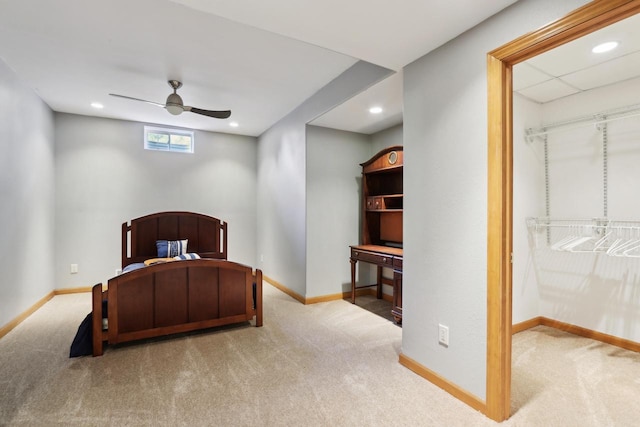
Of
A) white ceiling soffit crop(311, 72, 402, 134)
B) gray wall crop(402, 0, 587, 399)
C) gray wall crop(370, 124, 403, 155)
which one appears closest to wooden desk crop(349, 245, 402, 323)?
gray wall crop(402, 0, 587, 399)

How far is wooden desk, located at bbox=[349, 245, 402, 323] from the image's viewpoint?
10.6ft

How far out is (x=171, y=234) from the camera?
14.1 feet

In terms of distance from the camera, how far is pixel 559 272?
10.3 ft

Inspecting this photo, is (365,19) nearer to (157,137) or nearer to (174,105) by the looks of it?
(174,105)

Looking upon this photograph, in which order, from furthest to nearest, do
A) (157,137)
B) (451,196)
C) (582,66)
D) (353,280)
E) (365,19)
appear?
(157,137)
(353,280)
(582,66)
(451,196)
(365,19)

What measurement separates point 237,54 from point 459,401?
3.17 metres

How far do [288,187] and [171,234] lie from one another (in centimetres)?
175

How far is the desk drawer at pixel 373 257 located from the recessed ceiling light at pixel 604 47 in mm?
2301

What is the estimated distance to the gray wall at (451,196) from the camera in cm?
185

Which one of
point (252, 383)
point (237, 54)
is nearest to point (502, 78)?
point (237, 54)

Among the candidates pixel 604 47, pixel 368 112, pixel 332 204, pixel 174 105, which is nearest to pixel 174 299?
pixel 174 105

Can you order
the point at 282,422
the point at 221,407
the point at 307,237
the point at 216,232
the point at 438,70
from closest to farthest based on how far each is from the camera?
the point at 282,422, the point at 221,407, the point at 438,70, the point at 307,237, the point at 216,232

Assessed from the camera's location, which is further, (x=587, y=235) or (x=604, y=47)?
(x=587, y=235)

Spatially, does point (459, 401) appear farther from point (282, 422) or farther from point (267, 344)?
point (267, 344)
